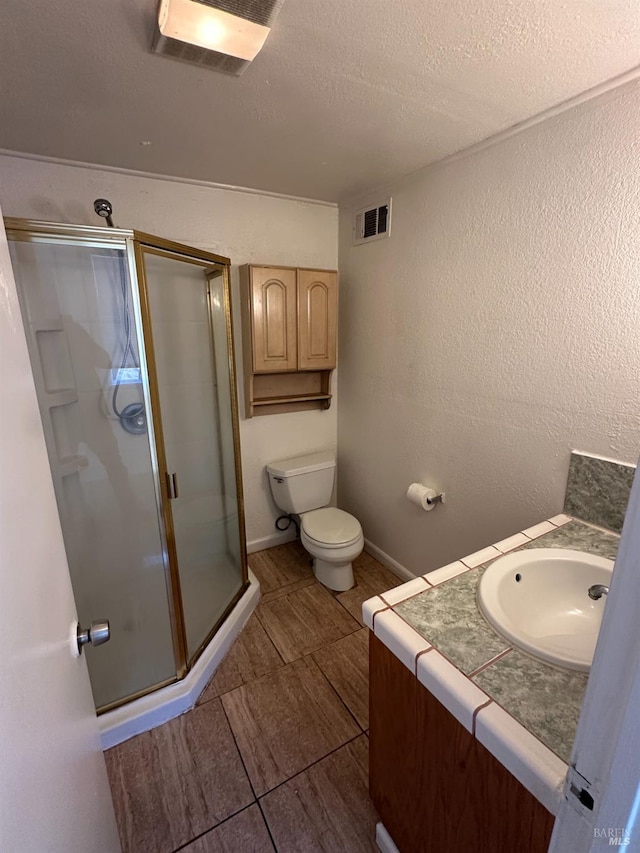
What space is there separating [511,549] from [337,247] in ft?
6.82

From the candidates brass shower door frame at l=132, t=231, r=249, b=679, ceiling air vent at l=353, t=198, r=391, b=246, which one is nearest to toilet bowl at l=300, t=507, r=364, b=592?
brass shower door frame at l=132, t=231, r=249, b=679

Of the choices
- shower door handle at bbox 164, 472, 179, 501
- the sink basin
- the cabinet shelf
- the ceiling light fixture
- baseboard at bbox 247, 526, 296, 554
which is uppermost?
the ceiling light fixture

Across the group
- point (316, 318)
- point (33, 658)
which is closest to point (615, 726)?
point (33, 658)

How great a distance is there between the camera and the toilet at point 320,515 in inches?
87.2

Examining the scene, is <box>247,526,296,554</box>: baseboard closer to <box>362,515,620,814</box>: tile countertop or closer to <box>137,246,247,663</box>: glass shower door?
<box>137,246,247,663</box>: glass shower door

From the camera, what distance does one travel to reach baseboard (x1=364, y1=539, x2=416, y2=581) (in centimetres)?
238

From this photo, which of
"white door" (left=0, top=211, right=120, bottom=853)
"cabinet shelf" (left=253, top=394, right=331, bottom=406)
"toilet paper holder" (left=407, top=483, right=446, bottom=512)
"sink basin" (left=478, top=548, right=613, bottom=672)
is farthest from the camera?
"cabinet shelf" (left=253, top=394, right=331, bottom=406)

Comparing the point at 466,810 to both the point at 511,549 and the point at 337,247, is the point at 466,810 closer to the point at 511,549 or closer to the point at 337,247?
the point at 511,549

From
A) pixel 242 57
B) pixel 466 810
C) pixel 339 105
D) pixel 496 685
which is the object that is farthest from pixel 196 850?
pixel 339 105

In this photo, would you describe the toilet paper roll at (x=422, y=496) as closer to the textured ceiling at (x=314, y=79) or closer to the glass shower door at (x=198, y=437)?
the glass shower door at (x=198, y=437)

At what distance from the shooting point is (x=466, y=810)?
2.70 feet

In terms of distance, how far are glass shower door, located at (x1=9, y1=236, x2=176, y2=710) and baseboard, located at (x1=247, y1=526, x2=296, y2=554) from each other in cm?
97

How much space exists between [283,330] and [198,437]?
79 cm

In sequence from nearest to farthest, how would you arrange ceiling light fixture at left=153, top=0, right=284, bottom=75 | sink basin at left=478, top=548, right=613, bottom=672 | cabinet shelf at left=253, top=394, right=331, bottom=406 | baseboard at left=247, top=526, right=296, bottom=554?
ceiling light fixture at left=153, top=0, right=284, bottom=75 < sink basin at left=478, top=548, right=613, bottom=672 < cabinet shelf at left=253, top=394, right=331, bottom=406 < baseboard at left=247, top=526, right=296, bottom=554
